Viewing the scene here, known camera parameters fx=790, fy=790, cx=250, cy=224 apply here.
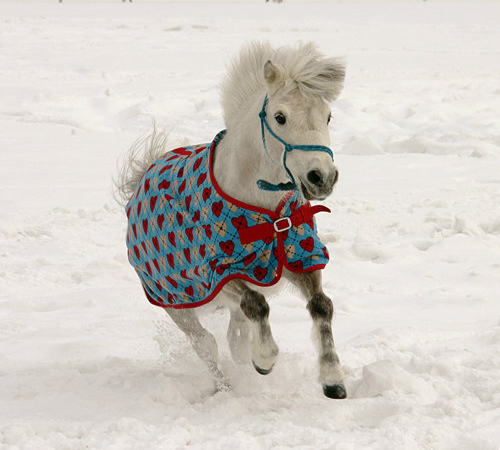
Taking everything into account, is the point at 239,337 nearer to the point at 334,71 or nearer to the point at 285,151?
the point at 285,151

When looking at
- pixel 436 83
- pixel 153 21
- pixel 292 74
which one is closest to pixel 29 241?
pixel 292 74

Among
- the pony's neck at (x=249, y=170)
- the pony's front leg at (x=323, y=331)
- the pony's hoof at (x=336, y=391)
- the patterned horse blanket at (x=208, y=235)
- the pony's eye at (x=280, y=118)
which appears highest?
the pony's eye at (x=280, y=118)

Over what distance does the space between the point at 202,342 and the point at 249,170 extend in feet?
3.55

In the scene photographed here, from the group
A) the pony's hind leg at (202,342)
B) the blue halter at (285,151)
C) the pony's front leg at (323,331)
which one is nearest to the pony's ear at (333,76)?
the blue halter at (285,151)

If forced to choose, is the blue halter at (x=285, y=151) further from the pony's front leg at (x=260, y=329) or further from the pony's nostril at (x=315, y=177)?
the pony's front leg at (x=260, y=329)

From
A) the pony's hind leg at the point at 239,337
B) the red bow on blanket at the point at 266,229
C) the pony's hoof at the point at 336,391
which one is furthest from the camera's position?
the pony's hind leg at the point at 239,337

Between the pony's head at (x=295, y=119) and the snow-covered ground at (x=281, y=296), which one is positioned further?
the snow-covered ground at (x=281, y=296)

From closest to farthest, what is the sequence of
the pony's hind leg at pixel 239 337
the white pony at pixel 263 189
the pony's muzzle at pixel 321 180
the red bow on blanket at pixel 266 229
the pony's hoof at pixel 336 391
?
the pony's muzzle at pixel 321 180
the white pony at pixel 263 189
the pony's hoof at pixel 336 391
the red bow on blanket at pixel 266 229
the pony's hind leg at pixel 239 337

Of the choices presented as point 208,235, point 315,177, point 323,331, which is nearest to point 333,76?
point 315,177

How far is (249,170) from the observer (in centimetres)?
320

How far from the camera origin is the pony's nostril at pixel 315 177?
2.73 m

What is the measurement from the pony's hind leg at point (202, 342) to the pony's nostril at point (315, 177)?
4.33 ft

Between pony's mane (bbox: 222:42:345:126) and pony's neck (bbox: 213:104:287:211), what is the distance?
207 millimetres

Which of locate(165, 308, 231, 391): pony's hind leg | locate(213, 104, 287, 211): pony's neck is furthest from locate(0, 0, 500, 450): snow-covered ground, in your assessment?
locate(213, 104, 287, 211): pony's neck
